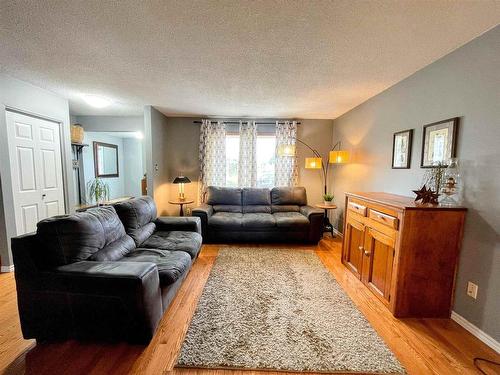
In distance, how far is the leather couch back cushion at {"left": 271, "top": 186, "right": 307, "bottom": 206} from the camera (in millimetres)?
4336

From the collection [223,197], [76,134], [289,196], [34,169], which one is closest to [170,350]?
[223,197]

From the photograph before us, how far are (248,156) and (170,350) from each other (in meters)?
3.65

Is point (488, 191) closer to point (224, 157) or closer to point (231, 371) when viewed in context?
point (231, 371)

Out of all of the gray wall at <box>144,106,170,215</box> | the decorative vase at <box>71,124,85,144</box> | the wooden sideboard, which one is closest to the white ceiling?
the gray wall at <box>144,106,170,215</box>

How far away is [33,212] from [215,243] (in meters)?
2.58

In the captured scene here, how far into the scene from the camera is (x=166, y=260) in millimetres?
2059

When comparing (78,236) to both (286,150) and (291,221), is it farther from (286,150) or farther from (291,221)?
(286,150)

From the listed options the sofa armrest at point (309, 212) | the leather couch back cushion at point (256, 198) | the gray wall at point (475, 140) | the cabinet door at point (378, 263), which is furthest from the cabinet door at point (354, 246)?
the leather couch back cushion at point (256, 198)

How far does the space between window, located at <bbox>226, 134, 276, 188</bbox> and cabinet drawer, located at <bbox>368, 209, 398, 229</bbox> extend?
2.64m

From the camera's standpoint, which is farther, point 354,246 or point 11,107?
point 354,246

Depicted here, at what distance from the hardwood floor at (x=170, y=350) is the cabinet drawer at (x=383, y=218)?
816 mm

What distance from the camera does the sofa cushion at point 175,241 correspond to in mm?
2420

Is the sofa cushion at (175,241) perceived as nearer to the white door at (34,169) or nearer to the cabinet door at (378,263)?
the white door at (34,169)

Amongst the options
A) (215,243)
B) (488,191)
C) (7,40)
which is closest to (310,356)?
(488,191)
